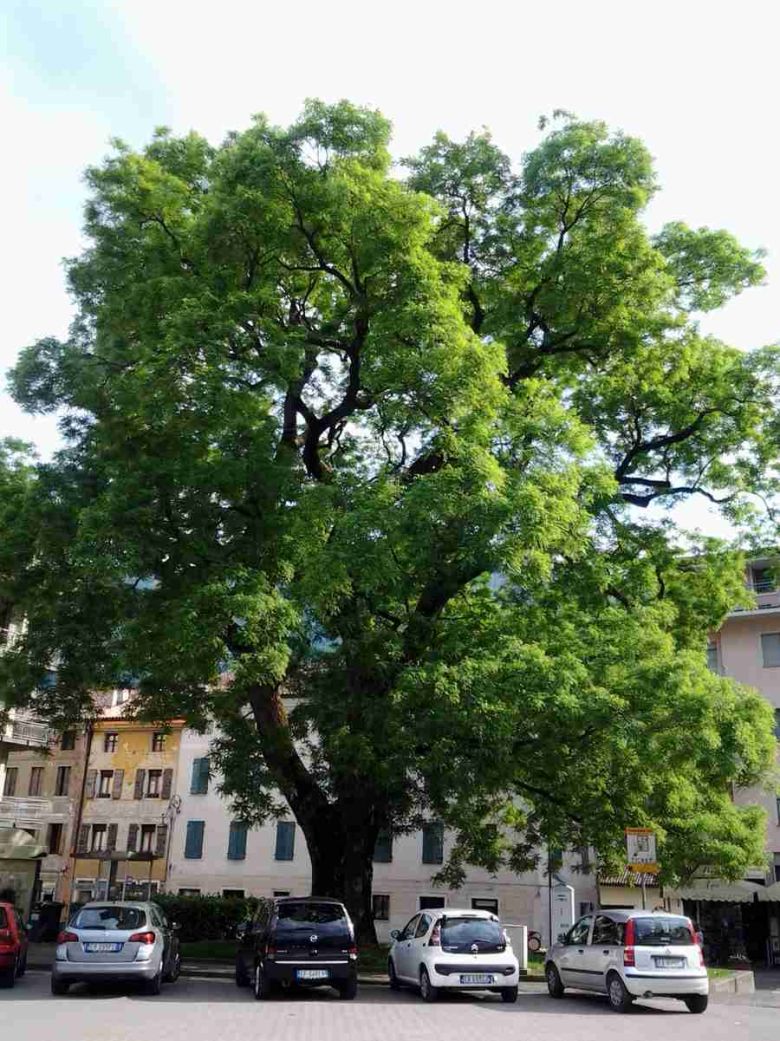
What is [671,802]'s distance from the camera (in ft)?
61.0

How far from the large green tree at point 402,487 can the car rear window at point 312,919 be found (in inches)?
98.0

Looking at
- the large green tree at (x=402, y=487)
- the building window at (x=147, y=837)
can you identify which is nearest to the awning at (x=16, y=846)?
the building window at (x=147, y=837)

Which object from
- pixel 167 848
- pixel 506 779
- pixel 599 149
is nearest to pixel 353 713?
pixel 506 779

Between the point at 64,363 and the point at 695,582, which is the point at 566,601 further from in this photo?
the point at 64,363

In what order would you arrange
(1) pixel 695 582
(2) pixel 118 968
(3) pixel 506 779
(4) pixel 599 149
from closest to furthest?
(2) pixel 118 968 < (3) pixel 506 779 < (4) pixel 599 149 < (1) pixel 695 582

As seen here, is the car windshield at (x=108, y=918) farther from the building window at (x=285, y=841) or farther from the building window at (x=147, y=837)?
the building window at (x=147, y=837)

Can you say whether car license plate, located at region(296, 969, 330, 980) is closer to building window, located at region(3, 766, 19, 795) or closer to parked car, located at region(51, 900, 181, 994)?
parked car, located at region(51, 900, 181, 994)

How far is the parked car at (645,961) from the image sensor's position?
15.0 m

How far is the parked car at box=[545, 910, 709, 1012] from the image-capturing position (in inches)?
591

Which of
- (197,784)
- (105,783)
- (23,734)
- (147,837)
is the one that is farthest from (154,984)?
(105,783)

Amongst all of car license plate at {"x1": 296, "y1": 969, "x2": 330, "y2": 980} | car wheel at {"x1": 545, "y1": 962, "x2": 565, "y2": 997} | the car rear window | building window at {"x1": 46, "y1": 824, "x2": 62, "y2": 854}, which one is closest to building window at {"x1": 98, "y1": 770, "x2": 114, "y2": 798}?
building window at {"x1": 46, "y1": 824, "x2": 62, "y2": 854}

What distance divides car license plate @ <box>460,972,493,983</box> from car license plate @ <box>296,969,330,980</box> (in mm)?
2250

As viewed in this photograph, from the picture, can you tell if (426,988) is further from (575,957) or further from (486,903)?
(486,903)

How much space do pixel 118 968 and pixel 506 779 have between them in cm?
727
